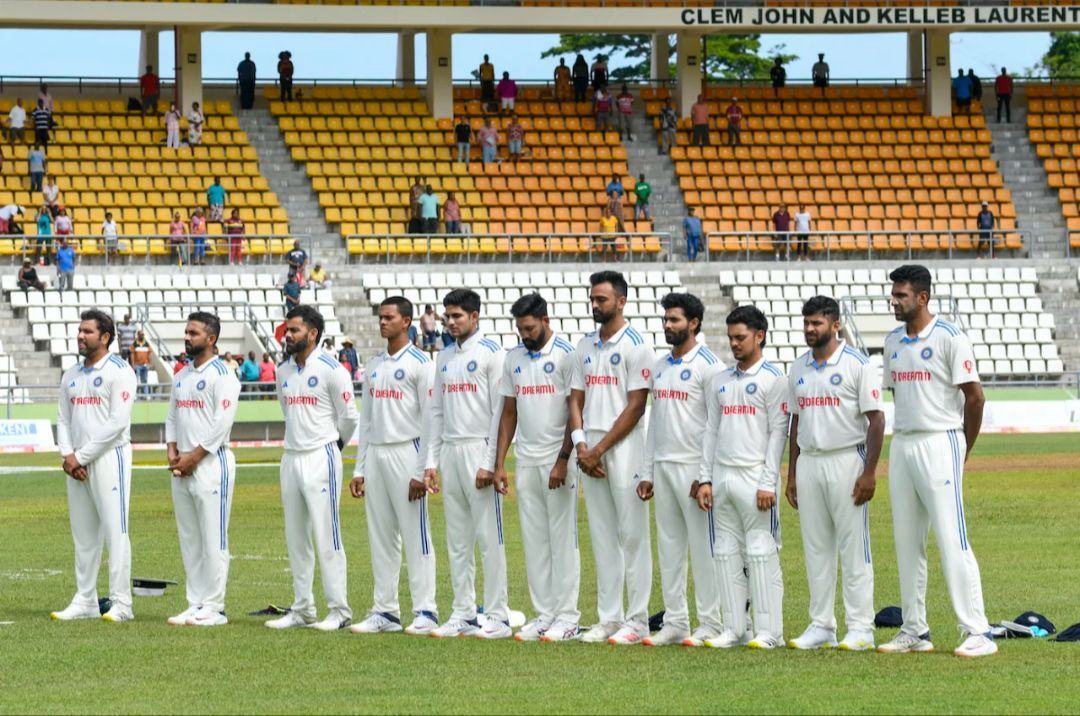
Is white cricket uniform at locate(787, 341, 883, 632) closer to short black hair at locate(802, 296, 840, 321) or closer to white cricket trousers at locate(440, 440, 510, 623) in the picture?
short black hair at locate(802, 296, 840, 321)

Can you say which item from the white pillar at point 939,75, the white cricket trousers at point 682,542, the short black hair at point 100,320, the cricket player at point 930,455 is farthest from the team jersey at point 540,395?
the white pillar at point 939,75

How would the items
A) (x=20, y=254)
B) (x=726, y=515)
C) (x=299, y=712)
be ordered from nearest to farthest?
(x=299, y=712) → (x=726, y=515) → (x=20, y=254)

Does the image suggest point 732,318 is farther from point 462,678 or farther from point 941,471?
point 462,678

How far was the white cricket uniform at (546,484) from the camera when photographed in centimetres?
1248

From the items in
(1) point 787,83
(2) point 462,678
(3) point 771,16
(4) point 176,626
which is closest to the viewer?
(2) point 462,678

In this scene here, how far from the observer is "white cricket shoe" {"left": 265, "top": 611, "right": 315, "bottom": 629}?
517 inches

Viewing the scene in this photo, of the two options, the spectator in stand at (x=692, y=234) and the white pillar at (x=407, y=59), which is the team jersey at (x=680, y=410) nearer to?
the spectator in stand at (x=692, y=234)

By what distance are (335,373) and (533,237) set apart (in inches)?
1185

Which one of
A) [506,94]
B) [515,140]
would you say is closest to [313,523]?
[515,140]

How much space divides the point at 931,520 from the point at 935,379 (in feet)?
2.86

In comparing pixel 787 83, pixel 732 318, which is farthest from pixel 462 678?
pixel 787 83

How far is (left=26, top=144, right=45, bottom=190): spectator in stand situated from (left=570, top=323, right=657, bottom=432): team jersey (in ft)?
103

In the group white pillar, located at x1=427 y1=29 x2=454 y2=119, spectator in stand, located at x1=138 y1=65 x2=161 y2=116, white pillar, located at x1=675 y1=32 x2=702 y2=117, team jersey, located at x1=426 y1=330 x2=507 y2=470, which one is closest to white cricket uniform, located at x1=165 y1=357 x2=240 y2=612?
team jersey, located at x1=426 y1=330 x2=507 y2=470

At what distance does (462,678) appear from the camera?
10773mm
